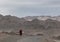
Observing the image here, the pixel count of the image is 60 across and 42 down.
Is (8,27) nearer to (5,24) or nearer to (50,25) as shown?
(5,24)

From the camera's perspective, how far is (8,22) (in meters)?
149

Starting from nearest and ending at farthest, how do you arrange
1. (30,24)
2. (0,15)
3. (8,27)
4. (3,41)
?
1. (3,41)
2. (8,27)
3. (30,24)
4. (0,15)

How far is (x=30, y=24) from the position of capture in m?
148

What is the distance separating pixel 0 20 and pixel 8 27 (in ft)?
57.0

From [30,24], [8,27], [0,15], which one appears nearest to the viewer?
[8,27]

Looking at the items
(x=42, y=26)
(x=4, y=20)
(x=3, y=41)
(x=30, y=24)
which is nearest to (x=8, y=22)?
(x=4, y=20)

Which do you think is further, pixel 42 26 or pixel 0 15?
pixel 0 15

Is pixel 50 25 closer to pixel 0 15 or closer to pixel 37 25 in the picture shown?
pixel 37 25

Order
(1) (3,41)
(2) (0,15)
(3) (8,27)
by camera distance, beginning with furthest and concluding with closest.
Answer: (2) (0,15)
(3) (8,27)
(1) (3,41)

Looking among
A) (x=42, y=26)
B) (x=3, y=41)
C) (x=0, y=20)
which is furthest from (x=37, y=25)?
(x=3, y=41)

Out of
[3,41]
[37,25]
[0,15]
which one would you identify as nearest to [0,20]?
[0,15]

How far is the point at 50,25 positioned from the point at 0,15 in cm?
4192

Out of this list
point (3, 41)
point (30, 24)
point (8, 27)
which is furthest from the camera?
point (30, 24)

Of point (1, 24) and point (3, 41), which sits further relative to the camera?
point (1, 24)
